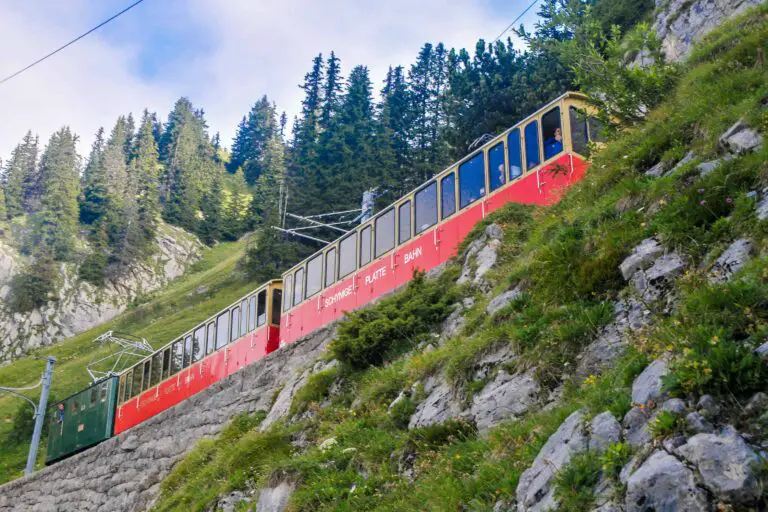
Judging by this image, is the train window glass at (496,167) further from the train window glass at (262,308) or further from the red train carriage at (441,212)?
the train window glass at (262,308)

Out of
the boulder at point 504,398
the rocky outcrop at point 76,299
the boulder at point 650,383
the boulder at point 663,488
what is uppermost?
the rocky outcrop at point 76,299

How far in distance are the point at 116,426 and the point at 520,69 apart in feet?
81.8

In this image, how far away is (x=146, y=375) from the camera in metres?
26.7

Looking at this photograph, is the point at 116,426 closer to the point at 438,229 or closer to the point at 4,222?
the point at 438,229

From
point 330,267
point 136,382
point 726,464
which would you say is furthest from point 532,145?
point 136,382

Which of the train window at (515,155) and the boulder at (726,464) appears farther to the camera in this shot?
the train window at (515,155)

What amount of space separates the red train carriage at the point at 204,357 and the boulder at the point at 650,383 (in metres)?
16.9

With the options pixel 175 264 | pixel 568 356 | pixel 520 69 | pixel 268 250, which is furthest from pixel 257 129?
pixel 568 356

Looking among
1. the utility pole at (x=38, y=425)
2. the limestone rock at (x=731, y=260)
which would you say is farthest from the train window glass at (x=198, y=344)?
the limestone rock at (x=731, y=260)

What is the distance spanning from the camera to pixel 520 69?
122ft

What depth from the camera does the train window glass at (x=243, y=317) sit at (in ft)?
73.0

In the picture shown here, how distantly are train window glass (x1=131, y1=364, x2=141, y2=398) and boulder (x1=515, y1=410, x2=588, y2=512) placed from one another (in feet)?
78.0

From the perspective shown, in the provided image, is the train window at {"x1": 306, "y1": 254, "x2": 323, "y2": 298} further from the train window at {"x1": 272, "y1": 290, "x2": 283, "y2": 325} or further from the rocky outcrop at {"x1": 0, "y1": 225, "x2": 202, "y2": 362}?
the rocky outcrop at {"x1": 0, "y1": 225, "x2": 202, "y2": 362}

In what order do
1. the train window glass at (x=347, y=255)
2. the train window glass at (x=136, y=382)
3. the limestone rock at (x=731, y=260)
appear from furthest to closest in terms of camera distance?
the train window glass at (x=136, y=382), the train window glass at (x=347, y=255), the limestone rock at (x=731, y=260)
